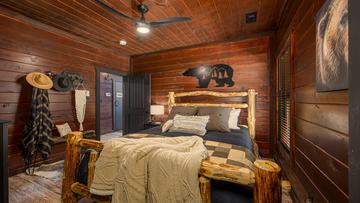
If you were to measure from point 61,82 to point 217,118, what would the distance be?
116 inches

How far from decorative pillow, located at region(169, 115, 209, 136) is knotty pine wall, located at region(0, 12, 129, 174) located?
2.27 m

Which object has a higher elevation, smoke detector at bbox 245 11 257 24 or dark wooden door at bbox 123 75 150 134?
smoke detector at bbox 245 11 257 24

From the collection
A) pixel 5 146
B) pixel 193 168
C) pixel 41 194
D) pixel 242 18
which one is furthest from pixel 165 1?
pixel 41 194

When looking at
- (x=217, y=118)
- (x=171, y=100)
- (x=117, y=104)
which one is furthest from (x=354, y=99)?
(x=117, y=104)

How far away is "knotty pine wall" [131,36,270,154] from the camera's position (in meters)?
3.32

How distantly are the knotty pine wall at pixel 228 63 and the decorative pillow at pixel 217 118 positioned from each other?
0.81 metres

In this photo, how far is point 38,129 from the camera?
2656mm

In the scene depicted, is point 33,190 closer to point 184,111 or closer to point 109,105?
point 184,111

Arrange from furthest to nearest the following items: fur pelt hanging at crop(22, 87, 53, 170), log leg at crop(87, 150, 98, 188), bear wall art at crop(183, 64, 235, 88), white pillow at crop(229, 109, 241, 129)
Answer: bear wall art at crop(183, 64, 235, 88) → white pillow at crop(229, 109, 241, 129) → fur pelt hanging at crop(22, 87, 53, 170) → log leg at crop(87, 150, 98, 188)

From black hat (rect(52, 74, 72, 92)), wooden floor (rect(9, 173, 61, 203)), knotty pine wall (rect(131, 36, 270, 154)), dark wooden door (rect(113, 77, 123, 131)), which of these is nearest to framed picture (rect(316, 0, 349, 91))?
knotty pine wall (rect(131, 36, 270, 154))

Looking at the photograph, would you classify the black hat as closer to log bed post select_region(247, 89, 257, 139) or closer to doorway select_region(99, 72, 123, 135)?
doorway select_region(99, 72, 123, 135)

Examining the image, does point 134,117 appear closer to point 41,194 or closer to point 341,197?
point 41,194

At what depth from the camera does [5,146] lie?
1.57 meters

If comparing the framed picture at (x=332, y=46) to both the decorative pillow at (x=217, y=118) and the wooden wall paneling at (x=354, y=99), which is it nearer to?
the wooden wall paneling at (x=354, y=99)
